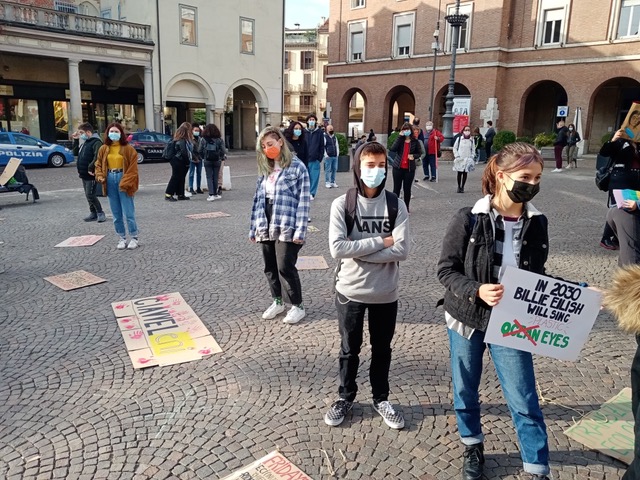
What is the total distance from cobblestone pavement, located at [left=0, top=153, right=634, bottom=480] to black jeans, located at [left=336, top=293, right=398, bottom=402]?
23 centimetres

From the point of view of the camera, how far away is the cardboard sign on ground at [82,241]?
764cm

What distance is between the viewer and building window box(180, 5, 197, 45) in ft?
93.7

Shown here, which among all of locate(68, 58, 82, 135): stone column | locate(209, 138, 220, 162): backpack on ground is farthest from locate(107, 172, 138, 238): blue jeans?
locate(68, 58, 82, 135): stone column

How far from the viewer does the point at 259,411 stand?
10.9 feet

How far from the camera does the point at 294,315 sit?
15.8 ft

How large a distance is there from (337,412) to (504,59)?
32763 mm

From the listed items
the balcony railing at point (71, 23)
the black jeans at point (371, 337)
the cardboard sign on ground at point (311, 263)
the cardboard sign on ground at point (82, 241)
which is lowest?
the cardboard sign on ground at point (82, 241)

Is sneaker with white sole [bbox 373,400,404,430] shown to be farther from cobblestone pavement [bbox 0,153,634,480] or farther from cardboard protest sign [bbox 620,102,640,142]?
cardboard protest sign [bbox 620,102,640,142]

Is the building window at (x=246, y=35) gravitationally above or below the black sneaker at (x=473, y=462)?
above

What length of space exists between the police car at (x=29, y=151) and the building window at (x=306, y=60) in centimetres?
4737

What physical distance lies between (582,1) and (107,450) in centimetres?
3346

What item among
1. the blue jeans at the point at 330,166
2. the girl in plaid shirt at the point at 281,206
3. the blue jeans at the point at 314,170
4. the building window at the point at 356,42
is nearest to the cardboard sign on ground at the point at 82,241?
the girl in plaid shirt at the point at 281,206

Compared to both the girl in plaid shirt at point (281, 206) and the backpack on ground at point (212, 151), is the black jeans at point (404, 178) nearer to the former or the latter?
the backpack on ground at point (212, 151)

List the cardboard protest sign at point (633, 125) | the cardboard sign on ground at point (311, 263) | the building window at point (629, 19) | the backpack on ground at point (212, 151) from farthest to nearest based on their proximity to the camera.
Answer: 1. the building window at point (629, 19)
2. the backpack on ground at point (212, 151)
3. the cardboard sign on ground at point (311, 263)
4. the cardboard protest sign at point (633, 125)
